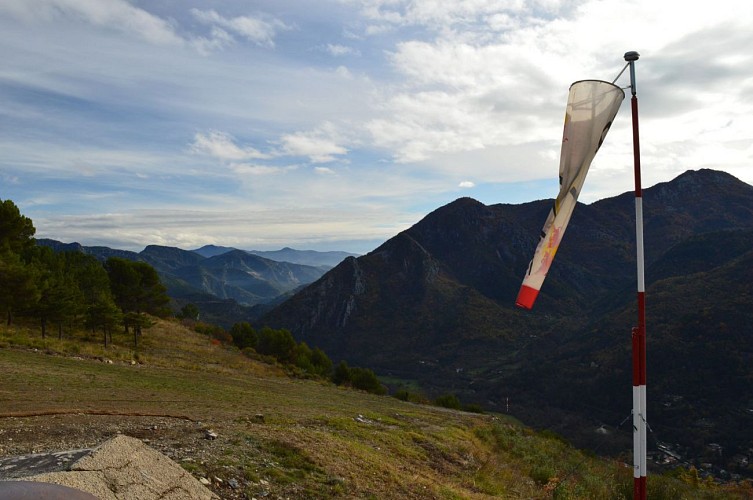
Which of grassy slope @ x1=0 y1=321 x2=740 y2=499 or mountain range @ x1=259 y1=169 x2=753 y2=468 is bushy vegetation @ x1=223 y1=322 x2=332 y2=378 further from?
mountain range @ x1=259 y1=169 x2=753 y2=468

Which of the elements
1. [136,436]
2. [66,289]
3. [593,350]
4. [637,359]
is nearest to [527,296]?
[637,359]

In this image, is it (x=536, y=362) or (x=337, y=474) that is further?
(x=536, y=362)

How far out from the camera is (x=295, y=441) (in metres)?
10.6

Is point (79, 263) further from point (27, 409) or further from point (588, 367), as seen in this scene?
point (588, 367)

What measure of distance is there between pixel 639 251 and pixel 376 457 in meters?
8.11

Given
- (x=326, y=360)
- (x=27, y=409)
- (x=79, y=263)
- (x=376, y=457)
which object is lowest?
(x=326, y=360)

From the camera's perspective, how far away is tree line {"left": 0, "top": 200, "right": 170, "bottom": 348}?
30.5m

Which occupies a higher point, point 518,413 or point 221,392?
point 221,392

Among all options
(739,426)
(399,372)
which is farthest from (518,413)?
(399,372)

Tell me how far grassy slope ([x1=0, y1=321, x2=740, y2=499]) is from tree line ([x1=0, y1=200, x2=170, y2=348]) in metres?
5.17

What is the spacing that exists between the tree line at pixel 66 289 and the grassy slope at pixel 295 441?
5174 millimetres

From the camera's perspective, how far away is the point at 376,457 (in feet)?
36.9

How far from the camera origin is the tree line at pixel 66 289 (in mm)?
30453

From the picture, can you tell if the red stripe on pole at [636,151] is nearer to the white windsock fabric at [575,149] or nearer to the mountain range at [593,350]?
the white windsock fabric at [575,149]
